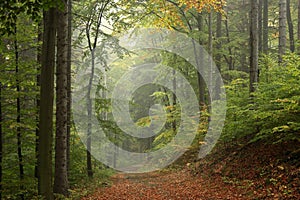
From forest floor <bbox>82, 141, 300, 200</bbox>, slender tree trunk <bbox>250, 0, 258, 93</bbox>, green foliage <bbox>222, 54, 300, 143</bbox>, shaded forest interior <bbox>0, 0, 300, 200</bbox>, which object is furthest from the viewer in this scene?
slender tree trunk <bbox>250, 0, 258, 93</bbox>

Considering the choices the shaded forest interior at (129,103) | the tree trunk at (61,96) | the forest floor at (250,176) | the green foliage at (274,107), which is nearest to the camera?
the shaded forest interior at (129,103)

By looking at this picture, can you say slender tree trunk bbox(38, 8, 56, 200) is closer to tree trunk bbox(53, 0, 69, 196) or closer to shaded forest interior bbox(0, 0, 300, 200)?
shaded forest interior bbox(0, 0, 300, 200)

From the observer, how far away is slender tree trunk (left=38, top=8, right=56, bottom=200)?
659 centimetres

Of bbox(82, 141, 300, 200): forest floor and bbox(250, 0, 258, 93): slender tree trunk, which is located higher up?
bbox(250, 0, 258, 93): slender tree trunk

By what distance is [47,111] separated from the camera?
6.66m

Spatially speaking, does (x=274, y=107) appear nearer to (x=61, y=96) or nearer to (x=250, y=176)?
(x=250, y=176)

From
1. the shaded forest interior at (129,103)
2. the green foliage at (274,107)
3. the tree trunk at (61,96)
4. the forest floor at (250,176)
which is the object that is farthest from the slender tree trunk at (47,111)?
the green foliage at (274,107)

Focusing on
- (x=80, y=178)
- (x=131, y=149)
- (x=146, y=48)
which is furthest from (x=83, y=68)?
(x=131, y=149)

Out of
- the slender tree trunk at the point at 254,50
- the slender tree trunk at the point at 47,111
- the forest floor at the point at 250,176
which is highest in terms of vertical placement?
the slender tree trunk at the point at 254,50

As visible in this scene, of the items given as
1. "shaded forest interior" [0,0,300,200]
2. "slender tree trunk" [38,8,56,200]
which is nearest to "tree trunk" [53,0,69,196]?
"shaded forest interior" [0,0,300,200]

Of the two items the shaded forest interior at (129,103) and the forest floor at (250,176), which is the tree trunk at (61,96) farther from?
the forest floor at (250,176)

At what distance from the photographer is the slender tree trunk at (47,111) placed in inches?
260

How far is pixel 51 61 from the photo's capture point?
6711 millimetres

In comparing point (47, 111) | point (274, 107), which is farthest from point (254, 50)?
point (47, 111)
